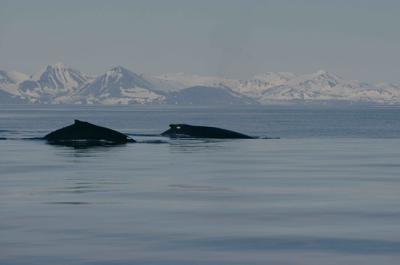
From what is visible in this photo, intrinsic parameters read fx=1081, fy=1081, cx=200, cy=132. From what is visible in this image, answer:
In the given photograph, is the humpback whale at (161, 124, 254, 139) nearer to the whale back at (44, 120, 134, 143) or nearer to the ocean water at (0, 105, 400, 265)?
the whale back at (44, 120, 134, 143)

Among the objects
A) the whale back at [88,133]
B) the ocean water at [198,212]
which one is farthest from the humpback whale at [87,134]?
the ocean water at [198,212]

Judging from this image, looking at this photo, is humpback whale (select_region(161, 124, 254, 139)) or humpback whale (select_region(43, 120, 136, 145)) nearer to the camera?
humpback whale (select_region(43, 120, 136, 145))

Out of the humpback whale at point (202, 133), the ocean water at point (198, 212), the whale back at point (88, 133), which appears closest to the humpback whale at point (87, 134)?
the whale back at point (88, 133)

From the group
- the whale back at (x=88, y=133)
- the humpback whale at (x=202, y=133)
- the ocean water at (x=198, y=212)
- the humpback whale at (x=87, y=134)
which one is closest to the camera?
the ocean water at (x=198, y=212)

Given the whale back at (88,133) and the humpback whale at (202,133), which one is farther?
the humpback whale at (202,133)

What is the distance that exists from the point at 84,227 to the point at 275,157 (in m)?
Answer: 30.3

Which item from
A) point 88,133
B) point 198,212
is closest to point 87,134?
point 88,133

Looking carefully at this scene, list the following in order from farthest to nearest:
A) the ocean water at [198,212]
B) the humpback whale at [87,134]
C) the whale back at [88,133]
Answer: the whale back at [88,133]
the humpback whale at [87,134]
the ocean water at [198,212]

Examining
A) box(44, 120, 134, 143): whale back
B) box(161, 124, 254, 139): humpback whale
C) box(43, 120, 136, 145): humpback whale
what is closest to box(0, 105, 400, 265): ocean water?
box(43, 120, 136, 145): humpback whale

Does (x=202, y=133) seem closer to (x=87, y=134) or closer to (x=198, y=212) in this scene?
(x=87, y=134)

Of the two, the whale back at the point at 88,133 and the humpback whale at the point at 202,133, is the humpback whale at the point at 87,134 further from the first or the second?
the humpback whale at the point at 202,133

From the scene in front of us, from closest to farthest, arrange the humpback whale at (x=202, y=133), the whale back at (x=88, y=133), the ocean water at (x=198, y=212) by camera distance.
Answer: the ocean water at (x=198, y=212), the whale back at (x=88, y=133), the humpback whale at (x=202, y=133)

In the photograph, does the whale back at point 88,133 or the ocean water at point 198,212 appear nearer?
the ocean water at point 198,212

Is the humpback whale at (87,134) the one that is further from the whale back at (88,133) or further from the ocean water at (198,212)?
the ocean water at (198,212)
